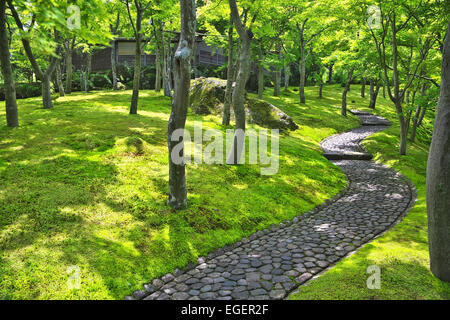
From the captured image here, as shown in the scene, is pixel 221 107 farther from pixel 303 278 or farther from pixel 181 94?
pixel 303 278

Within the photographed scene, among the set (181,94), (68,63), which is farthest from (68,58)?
(181,94)

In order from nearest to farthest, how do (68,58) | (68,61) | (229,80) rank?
(229,80) < (68,58) < (68,61)

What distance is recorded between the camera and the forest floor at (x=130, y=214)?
5945 millimetres

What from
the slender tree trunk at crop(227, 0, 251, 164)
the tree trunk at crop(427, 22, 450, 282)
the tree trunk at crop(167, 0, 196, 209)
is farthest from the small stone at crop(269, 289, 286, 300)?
the slender tree trunk at crop(227, 0, 251, 164)

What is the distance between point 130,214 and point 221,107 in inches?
620

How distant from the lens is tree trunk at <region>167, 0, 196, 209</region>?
8.31 m

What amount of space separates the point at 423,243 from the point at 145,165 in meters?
8.88

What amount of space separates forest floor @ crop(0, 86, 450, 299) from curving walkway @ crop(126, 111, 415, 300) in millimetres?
371

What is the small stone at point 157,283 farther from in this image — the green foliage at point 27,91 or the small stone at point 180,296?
the green foliage at point 27,91

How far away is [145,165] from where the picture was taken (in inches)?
448

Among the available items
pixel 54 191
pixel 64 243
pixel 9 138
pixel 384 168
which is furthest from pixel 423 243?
pixel 9 138

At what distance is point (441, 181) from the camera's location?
5.31 m

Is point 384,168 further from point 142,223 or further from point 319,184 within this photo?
point 142,223
